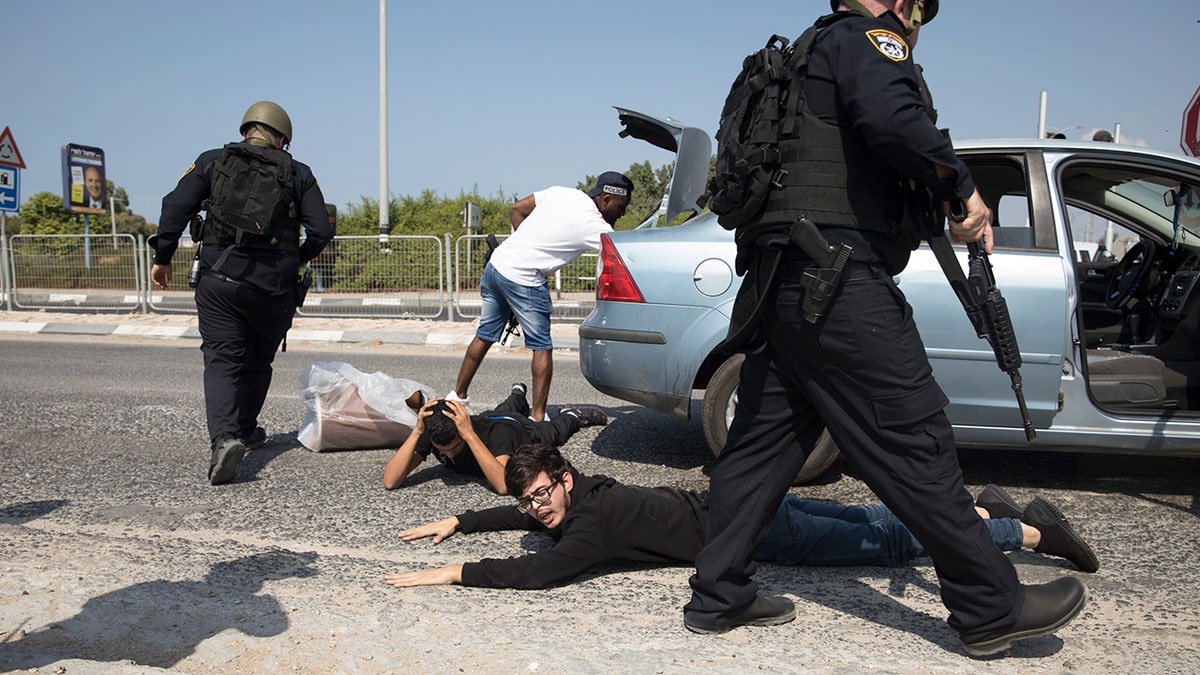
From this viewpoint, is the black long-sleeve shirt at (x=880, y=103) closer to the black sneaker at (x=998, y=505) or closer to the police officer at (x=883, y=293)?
the police officer at (x=883, y=293)

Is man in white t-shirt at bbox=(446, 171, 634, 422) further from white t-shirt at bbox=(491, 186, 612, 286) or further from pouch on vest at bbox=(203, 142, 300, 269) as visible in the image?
pouch on vest at bbox=(203, 142, 300, 269)

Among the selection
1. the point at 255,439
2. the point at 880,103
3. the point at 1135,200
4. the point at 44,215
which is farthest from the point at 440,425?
the point at 44,215

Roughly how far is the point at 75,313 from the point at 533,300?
11.6 m

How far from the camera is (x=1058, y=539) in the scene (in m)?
3.04

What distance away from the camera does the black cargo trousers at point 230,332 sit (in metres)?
4.40

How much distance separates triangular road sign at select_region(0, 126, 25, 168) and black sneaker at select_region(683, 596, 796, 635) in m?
15.9

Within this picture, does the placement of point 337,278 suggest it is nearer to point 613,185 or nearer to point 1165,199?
point 613,185

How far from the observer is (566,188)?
558 cm

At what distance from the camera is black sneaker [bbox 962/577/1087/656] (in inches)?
91.7

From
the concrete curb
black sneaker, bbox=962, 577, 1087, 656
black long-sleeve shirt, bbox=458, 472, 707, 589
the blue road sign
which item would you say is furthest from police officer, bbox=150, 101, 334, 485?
the blue road sign

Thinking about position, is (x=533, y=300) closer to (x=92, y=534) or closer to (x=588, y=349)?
(x=588, y=349)

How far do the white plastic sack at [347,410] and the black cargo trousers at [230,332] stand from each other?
0.34 meters

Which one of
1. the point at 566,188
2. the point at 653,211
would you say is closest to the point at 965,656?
the point at 653,211

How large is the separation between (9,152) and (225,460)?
Answer: 13458 millimetres
